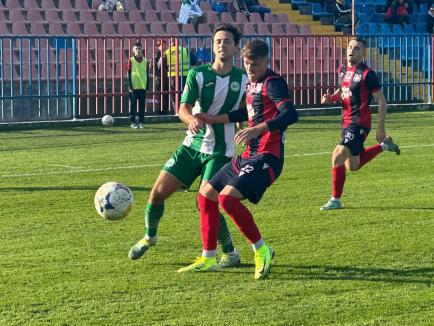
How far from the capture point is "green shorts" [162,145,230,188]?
30.4ft

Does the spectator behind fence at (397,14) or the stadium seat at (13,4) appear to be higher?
the stadium seat at (13,4)

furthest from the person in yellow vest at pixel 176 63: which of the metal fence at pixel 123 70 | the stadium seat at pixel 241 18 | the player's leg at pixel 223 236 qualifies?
the player's leg at pixel 223 236

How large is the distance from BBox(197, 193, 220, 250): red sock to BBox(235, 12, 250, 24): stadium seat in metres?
24.4

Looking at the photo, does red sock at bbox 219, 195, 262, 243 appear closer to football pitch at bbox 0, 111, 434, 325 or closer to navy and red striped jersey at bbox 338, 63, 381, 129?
football pitch at bbox 0, 111, 434, 325

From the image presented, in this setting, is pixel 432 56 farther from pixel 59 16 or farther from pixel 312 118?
pixel 59 16

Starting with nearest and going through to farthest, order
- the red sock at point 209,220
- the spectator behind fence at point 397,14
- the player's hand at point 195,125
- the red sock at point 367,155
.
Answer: the player's hand at point 195,125 < the red sock at point 209,220 < the red sock at point 367,155 < the spectator behind fence at point 397,14

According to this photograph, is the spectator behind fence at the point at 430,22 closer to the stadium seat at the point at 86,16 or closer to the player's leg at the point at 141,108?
the stadium seat at the point at 86,16

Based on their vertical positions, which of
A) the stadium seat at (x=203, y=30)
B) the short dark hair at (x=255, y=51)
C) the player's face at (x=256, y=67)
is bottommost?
the stadium seat at (x=203, y=30)

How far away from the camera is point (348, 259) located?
9352mm

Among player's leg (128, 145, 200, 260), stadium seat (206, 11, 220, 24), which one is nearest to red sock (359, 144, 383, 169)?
player's leg (128, 145, 200, 260)

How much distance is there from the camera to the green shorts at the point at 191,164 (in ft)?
30.4

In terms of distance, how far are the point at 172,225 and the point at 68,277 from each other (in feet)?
9.07

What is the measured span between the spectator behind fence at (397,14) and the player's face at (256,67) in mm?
29225

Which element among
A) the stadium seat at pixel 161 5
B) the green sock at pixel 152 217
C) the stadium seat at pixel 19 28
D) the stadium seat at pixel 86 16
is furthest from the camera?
the stadium seat at pixel 161 5
